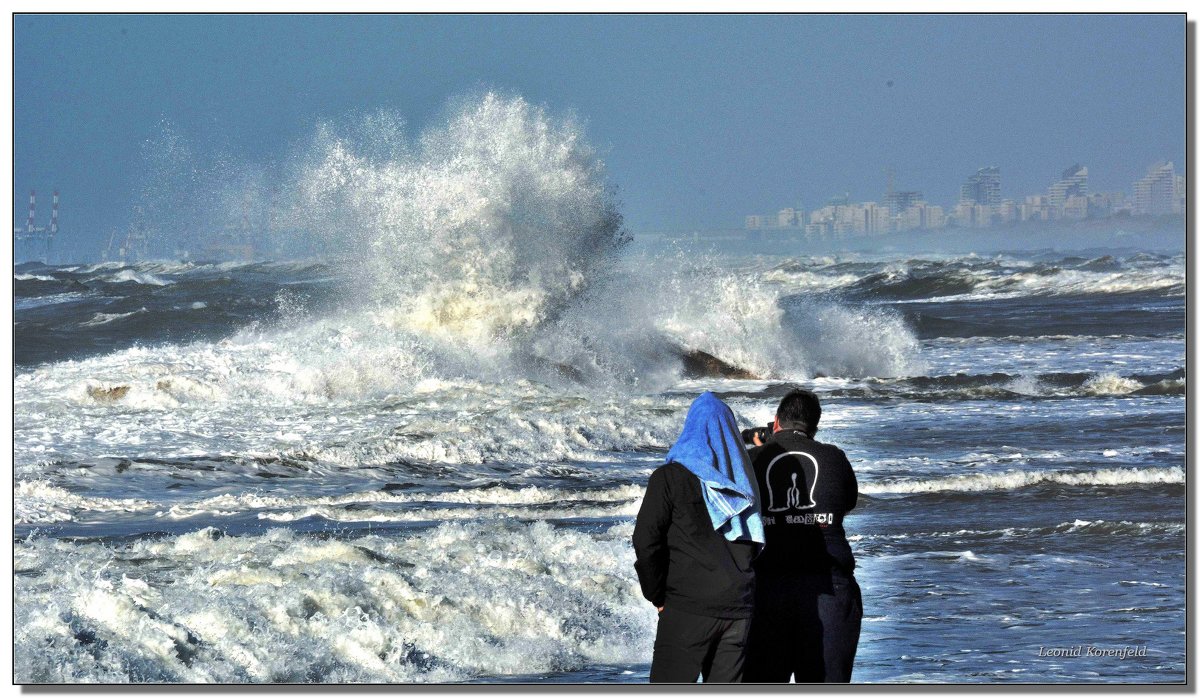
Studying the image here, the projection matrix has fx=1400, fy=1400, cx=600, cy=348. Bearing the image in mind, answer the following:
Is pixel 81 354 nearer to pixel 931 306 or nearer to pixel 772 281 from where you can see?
pixel 772 281

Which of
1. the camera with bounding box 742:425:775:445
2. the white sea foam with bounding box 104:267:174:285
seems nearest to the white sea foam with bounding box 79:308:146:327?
the white sea foam with bounding box 104:267:174:285

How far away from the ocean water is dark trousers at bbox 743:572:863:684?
175 centimetres

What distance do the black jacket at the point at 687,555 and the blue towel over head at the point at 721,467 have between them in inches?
1.1

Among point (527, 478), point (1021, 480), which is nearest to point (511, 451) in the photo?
point (527, 478)

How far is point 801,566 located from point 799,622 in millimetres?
167

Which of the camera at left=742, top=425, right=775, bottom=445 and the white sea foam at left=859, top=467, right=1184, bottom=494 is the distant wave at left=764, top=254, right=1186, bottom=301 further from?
the camera at left=742, top=425, right=775, bottom=445

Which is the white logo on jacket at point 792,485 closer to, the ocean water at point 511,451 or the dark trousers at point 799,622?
the dark trousers at point 799,622

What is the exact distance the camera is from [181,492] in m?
10.6

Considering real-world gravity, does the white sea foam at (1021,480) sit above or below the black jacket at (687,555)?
below

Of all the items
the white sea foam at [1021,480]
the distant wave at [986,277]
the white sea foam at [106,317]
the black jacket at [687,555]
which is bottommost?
the white sea foam at [1021,480]

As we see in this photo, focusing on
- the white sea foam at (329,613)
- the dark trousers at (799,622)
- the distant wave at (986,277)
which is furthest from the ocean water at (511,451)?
the distant wave at (986,277)

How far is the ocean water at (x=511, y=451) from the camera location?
6.35m

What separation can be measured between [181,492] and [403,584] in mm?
4328

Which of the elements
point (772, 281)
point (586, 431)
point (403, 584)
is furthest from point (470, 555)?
point (772, 281)
